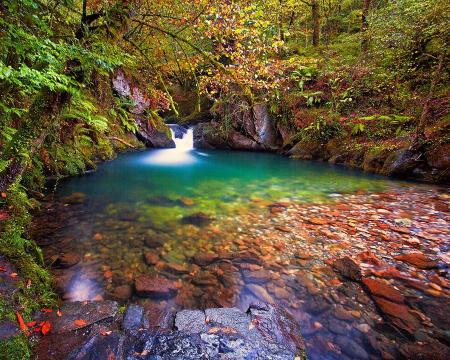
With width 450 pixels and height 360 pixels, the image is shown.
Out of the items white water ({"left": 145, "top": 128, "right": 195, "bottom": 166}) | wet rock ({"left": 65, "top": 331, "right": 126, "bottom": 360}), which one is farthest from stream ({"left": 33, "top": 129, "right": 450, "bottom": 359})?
A: white water ({"left": 145, "top": 128, "right": 195, "bottom": 166})

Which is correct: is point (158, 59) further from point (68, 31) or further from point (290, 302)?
point (290, 302)

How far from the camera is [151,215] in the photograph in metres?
5.49

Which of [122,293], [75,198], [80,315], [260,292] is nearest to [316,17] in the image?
[75,198]

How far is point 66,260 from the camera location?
146 inches

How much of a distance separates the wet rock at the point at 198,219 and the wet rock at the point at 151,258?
1227mm

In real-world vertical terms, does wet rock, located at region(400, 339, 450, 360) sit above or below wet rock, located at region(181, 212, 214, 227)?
below

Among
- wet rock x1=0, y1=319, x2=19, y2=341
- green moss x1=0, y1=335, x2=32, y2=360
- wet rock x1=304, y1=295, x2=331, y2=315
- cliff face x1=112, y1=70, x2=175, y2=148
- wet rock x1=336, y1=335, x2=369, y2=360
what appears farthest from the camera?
cliff face x1=112, y1=70, x2=175, y2=148

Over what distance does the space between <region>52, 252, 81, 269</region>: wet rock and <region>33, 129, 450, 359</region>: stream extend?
0.5 inches

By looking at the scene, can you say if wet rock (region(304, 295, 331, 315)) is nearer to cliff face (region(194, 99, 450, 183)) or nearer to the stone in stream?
the stone in stream

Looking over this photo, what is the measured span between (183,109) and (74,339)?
21.7m

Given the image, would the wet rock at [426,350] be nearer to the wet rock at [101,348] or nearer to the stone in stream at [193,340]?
the stone in stream at [193,340]

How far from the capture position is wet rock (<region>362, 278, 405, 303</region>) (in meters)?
3.03

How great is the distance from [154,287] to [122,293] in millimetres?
360

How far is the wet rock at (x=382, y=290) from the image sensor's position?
9.95 feet
